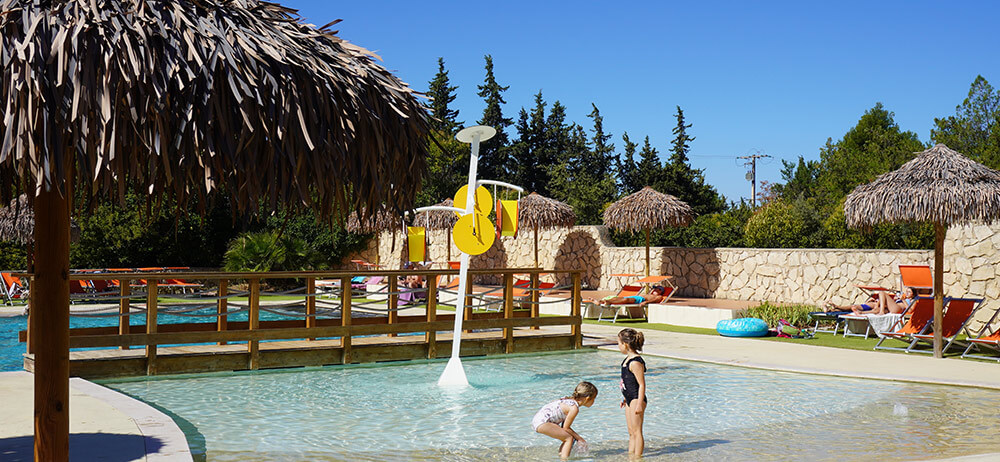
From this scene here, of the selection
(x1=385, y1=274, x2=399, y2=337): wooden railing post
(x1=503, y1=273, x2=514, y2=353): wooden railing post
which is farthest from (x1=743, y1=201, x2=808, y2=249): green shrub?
(x1=385, y1=274, x2=399, y2=337): wooden railing post

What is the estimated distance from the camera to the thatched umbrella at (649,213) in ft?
69.1

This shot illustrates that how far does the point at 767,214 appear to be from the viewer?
88.9ft

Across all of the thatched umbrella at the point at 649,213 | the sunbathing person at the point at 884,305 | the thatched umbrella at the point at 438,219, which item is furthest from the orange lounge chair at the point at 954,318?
the thatched umbrella at the point at 438,219

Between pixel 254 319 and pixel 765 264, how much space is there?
13747 mm

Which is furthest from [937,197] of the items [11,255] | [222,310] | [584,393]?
[11,255]

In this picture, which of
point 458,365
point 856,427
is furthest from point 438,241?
point 856,427

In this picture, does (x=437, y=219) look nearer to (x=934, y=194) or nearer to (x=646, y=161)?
(x=934, y=194)

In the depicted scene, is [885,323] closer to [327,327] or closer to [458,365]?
[458,365]

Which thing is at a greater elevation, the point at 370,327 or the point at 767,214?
the point at 767,214

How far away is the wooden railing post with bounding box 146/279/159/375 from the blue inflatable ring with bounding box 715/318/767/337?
29.7 ft

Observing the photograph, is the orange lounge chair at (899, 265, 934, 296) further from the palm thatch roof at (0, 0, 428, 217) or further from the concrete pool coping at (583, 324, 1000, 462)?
the palm thatch roof at (0, 0, 428, 217)

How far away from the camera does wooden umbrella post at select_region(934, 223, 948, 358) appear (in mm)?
11117

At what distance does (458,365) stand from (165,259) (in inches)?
828

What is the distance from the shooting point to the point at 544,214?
914 inches
